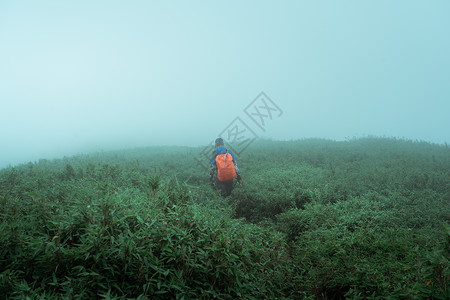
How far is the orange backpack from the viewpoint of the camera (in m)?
7.36

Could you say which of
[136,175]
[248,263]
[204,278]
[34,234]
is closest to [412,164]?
[248,263]

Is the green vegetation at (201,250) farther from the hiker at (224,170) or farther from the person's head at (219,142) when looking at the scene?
the person's head at (219,142)

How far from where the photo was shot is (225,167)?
290 inches

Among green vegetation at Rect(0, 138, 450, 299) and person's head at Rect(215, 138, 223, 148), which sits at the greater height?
person's head at Rect(215, 138, 223, 148)

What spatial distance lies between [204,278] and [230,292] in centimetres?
37

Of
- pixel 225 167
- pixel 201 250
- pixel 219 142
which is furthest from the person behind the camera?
pixel 219 142

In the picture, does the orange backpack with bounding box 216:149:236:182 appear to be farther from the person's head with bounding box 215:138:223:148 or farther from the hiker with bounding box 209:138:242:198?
the person's head with bounding box 215:138:223:148

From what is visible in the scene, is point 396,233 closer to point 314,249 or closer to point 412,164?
point 314,249

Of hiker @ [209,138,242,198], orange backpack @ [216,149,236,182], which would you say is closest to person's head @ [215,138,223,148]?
hiker @ [209,138,242,198]

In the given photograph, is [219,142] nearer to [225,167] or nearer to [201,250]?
[225,167]

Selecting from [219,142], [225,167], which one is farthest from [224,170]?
[219,142]

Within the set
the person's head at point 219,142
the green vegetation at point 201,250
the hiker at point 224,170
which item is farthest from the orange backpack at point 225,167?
the green vegetation at point 201,250

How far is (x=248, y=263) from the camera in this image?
329 centimetres

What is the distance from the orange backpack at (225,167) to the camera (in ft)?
24.2
